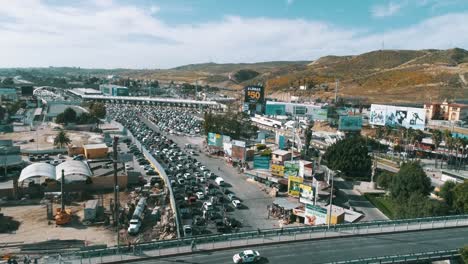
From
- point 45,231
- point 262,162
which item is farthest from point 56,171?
point 262,162

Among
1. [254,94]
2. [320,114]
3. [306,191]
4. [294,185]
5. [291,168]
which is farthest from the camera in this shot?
[254,94]

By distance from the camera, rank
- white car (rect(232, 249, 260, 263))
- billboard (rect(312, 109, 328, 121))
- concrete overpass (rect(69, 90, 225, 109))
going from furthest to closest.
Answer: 1. concrete overpass (rect(69, 90, 225, 109))
2. billboard (rect(312, 109, 328, 121))
3. white car (rect(232, 249, 260, 263))

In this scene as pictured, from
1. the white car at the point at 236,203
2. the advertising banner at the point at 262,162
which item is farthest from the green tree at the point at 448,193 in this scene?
the white car at the point at 236,203

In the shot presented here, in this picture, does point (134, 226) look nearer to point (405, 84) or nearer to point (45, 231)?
point (45, 231)

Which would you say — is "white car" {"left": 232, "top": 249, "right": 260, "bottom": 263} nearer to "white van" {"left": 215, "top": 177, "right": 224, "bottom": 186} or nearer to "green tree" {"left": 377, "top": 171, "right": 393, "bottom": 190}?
"white van" {"left": 215, "top": 177, "right": 224, "bottom": 186}

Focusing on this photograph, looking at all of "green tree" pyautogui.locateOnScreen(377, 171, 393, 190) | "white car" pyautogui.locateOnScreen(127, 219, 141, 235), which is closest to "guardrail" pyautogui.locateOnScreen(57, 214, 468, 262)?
"white car" pyautogui.locateOnScreen(127, 219, 141, 235)

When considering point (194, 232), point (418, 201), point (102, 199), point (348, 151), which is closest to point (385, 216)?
point (418, 201)
